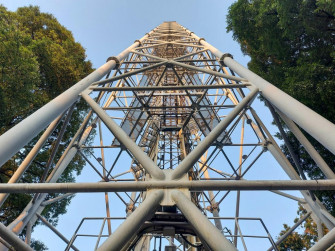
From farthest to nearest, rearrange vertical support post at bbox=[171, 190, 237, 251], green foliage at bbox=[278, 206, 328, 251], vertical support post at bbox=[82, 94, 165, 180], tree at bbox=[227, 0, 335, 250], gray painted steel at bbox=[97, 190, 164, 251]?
green foliage at bbox=[278, 206, 328, 251] < tree at bbox=[227, 0, 335, 250] < vertical support post at bbox=[82, 94, 165, 180] < gray painted steel at bbox=[97, 190, 164, 251] < vertical support post at bbox=[171, 190, 237, 251]

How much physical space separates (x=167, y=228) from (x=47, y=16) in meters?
14.4

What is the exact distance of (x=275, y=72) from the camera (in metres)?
10.1

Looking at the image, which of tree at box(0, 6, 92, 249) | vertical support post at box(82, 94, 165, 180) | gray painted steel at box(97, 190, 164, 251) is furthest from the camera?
tree at box(0, 6, 92, 249)

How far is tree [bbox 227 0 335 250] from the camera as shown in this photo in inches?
308

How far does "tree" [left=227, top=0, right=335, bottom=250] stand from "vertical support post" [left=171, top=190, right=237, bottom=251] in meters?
6.51

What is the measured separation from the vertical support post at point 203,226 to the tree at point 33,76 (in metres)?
7.56

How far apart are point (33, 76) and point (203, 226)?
802cm

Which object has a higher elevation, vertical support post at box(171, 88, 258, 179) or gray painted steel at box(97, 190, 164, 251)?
vertical support post at box(171, 88, 258, 179)

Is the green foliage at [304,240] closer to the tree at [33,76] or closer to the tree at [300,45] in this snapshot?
the tree at [300,45]

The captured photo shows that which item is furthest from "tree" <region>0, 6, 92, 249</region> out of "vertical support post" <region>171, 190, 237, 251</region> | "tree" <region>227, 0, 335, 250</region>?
"vertical support post" <region>171, 190, 237, 251</region>

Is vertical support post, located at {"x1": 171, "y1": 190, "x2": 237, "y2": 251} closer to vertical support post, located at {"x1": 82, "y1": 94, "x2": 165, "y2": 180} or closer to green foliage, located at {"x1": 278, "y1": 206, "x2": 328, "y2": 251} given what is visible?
vertical support post, located at {"x1": 82, "y1": 94, "x2": 165, "y2": 180}

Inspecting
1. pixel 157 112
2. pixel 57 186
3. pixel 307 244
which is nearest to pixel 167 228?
pixel 57 186

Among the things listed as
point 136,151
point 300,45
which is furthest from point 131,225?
point 300,45

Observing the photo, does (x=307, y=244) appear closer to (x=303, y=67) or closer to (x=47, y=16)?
(x=303, y=67)
